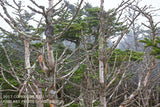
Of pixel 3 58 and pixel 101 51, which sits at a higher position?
pixel 3 58

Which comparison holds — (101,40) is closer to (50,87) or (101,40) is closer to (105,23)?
(105,23)

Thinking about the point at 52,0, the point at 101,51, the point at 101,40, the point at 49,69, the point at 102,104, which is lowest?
the point at 102,104

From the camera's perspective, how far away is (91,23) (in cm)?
1138

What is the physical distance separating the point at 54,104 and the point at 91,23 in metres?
10.4

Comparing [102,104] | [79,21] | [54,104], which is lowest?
[102,104]

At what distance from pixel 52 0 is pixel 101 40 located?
0.90m

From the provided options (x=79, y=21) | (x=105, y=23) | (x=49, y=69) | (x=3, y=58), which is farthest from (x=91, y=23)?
(x=49, y=69)

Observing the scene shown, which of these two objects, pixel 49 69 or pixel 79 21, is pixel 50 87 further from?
pixel 79 21

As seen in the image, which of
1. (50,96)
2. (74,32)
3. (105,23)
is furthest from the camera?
(74,32)

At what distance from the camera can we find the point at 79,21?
1034 centimetres

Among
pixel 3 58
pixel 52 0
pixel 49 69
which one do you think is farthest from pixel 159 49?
pixel 3 58

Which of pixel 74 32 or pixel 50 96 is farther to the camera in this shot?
pixel 74 32

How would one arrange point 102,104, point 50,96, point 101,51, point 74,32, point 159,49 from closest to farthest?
point 159,49, point 50,96, point 102,104, point 101,51, point 74,32

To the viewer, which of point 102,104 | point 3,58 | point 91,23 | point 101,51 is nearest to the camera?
point 102,104
